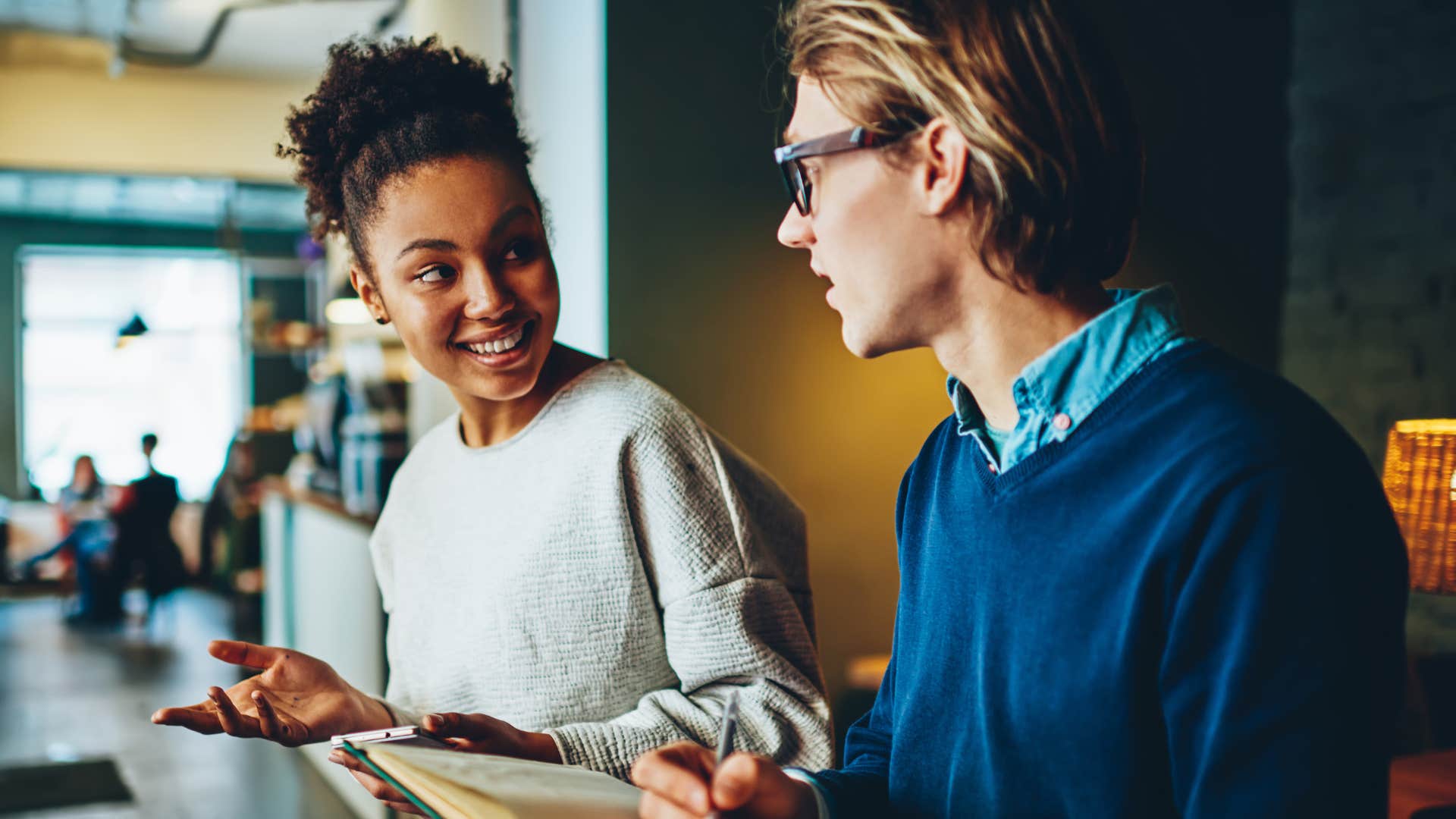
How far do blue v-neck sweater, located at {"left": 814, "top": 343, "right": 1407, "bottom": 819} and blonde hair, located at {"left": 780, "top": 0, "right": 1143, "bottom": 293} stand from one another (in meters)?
0.14

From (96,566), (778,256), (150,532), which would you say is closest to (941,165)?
(778,256)

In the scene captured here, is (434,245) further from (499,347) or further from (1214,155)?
(1214,155)

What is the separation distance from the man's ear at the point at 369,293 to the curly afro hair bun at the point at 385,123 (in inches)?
1.1

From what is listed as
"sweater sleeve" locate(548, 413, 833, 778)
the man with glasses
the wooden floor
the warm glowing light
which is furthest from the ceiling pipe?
the man with glasses

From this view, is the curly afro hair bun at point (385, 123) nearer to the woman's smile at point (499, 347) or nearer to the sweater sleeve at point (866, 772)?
the woman's smile at point (499, 347)

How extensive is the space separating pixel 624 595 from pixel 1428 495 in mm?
1578

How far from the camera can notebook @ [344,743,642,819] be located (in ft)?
2.73

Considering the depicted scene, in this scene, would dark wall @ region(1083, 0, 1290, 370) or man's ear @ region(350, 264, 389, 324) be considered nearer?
man's ear @ region(350, 264, 389, 324)

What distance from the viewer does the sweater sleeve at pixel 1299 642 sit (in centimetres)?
69

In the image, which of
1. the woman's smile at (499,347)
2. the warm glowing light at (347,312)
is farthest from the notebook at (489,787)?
the warm glowing light at (347,312)

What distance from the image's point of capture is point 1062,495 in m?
0.84

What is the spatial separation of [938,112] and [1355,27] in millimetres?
3090

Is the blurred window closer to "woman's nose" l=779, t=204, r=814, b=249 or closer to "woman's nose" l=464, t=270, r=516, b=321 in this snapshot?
"woman's nose" l=464, t=270, r=516, b=321

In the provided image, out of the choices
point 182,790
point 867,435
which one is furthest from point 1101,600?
point 182,790
